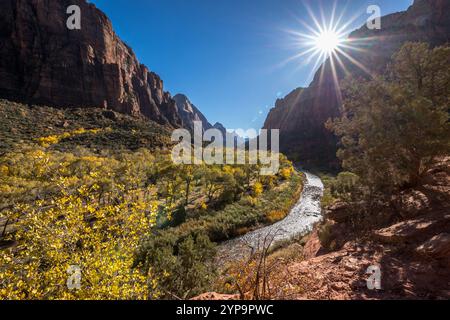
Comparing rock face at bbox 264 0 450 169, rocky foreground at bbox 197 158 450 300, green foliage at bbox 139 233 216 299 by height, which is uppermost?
rock face at bbox 264 0 450 169

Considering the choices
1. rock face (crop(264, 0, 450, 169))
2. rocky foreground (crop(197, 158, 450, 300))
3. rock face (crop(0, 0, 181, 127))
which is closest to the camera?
rocky foreground (crop(197, 158, 450, 300))

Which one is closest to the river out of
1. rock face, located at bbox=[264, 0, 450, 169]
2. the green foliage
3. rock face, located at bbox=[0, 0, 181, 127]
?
the green foliage

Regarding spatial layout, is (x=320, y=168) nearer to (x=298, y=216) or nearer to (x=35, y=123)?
(x=298, y=216)

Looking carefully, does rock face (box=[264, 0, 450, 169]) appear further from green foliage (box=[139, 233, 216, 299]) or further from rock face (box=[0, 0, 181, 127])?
rock face (box=[0, 0, 181, 127])

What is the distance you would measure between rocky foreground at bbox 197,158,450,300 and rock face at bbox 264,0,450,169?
65.3 m

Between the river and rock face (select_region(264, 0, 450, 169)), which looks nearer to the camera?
the river

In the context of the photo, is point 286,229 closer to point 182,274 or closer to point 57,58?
point 182,274

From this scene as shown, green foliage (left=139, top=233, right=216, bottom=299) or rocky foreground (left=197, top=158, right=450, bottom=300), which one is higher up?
rocky foreground (left=197, top=158, right=450, bottom=300)

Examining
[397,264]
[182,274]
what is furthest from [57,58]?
[397,264]

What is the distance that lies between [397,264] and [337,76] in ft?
391

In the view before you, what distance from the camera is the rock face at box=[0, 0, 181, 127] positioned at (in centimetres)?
7769

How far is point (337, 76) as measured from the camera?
105m

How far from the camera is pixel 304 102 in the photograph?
11669 centimetres
